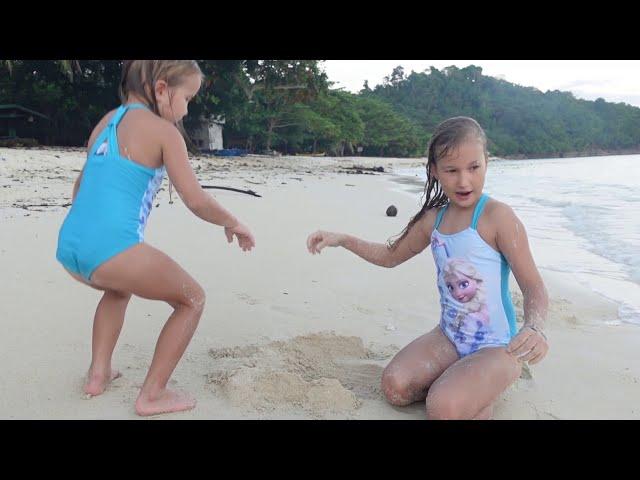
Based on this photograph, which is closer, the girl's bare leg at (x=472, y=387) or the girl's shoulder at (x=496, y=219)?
the girl's bare leg at (x=472, y=387)

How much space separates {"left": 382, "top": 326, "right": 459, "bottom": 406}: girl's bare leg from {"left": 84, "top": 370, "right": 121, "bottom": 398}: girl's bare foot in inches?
44.5

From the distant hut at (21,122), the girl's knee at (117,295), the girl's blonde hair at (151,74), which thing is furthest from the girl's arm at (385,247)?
the distant hut at (21,122)

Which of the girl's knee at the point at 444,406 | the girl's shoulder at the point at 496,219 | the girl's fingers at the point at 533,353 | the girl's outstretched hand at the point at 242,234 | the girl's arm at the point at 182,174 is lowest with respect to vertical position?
the girl's knee at the point at 444,406

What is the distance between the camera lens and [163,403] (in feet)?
7.11

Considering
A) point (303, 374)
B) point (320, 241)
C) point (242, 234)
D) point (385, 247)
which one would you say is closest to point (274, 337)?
point (303, 374)

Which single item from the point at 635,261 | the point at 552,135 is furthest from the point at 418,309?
the point at 552,135

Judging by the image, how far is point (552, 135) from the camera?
91.9 meters

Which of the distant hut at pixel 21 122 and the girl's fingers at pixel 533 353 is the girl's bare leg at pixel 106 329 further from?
the distant hut at pixel 21 122

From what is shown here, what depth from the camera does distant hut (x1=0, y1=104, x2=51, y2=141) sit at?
25.7 metres

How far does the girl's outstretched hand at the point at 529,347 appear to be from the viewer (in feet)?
6.95

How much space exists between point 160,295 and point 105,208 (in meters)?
0.38

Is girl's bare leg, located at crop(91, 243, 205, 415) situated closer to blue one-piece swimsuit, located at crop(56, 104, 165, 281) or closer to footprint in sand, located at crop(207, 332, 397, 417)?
blue one-piece swimsuit, located at crop(56, 104, 165, 281)

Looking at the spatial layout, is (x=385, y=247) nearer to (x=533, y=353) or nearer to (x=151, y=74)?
(x=533, y=353)
